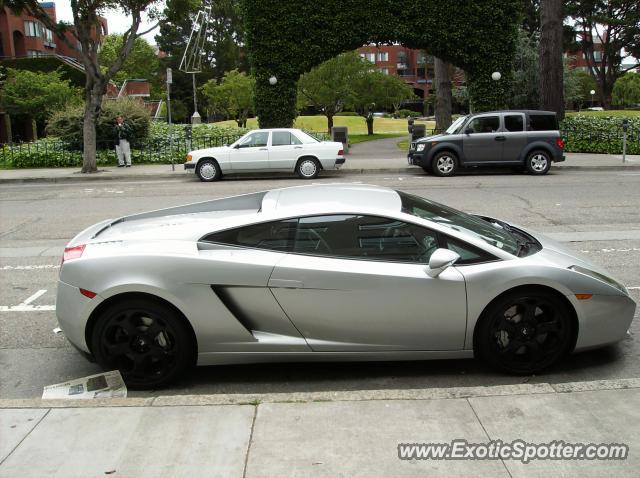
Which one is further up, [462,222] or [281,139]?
[281,139]

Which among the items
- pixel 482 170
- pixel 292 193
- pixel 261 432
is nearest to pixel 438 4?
pixel 482 170

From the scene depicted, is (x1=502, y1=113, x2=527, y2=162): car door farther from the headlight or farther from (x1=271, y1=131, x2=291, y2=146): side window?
the headlight

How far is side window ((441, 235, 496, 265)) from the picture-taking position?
14.6 feet

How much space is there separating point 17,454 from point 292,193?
274 cm

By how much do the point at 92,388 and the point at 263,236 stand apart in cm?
157

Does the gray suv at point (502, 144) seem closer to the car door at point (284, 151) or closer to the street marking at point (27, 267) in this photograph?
the car door at point (284, 151)

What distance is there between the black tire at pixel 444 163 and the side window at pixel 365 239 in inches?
543

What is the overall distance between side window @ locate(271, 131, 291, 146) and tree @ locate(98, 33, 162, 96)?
49.4m

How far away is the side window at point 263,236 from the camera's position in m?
4.48

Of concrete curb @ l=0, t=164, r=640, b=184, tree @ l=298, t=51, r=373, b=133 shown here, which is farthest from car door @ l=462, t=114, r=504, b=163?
tree @ l=298, t=51, r=373, b=133

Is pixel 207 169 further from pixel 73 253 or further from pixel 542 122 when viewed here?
pixel 73 253

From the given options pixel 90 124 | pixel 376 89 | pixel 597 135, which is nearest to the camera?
pixel 90 124

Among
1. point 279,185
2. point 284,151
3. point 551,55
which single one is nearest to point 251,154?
point 284,151

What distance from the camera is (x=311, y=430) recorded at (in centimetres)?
354
